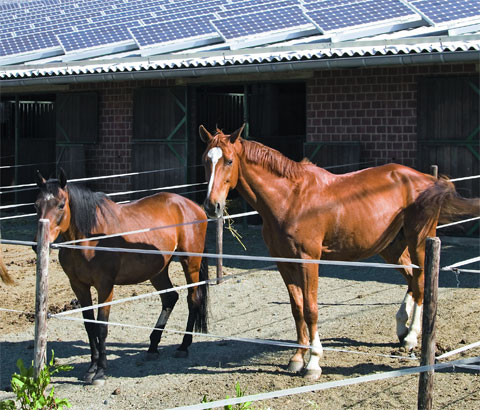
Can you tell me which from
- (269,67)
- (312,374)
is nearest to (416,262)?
(312,374)

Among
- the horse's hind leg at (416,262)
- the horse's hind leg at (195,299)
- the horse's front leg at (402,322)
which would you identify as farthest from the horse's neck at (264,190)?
the horse's front leg at (402,322)

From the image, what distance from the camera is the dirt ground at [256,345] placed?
547cm

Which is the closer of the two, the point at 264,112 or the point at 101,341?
the point at 101,341

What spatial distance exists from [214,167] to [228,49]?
25.6ft

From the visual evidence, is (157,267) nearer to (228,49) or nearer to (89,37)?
(228,49)

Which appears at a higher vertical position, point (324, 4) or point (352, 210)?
point (324, 4)

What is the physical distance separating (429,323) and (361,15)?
365 inches

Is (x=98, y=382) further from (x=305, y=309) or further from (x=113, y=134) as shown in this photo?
(x=113, y=134)

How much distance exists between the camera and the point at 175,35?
1462 cm

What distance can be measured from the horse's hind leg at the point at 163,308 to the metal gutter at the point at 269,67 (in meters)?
5.35

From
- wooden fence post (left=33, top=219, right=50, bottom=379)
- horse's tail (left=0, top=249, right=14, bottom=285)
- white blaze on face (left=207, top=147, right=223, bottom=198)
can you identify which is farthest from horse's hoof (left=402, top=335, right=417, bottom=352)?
horse's tail (left=0, top=249, right=14, bottom=285)

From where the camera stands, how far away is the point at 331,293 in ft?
28.9

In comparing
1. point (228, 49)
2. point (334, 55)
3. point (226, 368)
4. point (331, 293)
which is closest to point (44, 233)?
point (226, 368)

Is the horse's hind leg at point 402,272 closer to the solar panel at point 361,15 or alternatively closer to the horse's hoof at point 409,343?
the horse's hoof at point 409,343
